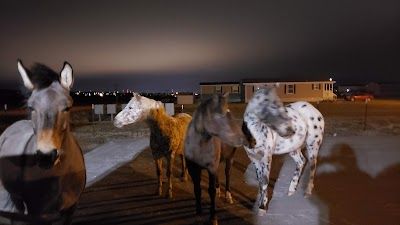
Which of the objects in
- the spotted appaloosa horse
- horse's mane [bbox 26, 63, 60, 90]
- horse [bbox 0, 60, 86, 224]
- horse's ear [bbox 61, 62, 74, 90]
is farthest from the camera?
the spotted appaloosa horse

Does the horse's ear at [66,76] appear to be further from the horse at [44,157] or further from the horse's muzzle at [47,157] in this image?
the horse's muzzle at [47,157]

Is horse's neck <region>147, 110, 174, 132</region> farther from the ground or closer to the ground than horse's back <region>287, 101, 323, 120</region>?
closer to the ground

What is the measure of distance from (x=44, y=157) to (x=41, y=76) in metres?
0.77

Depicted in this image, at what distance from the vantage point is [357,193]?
7.04 metres

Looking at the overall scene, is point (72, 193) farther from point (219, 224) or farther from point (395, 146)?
point (395, 146)

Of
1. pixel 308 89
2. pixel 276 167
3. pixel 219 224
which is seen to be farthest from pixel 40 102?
pixel 308 89

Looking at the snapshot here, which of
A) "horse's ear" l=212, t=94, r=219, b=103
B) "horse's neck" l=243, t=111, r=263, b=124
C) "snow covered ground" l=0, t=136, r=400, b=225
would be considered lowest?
"snow covered ground" l=0, t=136, r=400, b=225

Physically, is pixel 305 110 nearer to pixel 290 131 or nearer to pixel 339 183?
pixel 290 131

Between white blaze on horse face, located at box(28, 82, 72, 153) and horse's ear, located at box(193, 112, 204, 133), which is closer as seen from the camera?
white blaze on horse face, located at box(28, 82, 72, 153)

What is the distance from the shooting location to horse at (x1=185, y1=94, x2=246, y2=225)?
5.41 metres

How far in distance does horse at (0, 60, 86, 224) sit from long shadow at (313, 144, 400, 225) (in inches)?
147

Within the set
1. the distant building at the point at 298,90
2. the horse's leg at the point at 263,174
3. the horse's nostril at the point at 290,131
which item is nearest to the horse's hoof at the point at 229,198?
the horse's leg at the point at 263,174

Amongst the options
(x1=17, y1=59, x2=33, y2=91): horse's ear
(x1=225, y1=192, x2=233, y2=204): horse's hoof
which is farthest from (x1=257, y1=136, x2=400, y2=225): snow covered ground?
(x1=17, y1=59, x2=33, y2=91): horse's ear

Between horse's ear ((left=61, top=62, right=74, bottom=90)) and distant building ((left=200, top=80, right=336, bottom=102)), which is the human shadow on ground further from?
distant building ((left=200, top=80, right=336, bottom=102))
